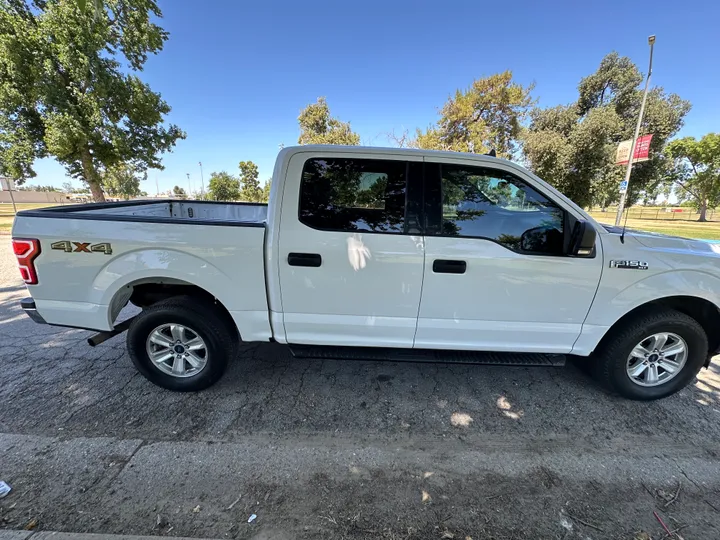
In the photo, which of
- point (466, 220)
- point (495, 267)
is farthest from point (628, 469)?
point (466, 220)

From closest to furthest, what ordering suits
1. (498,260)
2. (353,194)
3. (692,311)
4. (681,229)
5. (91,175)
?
(498,260), (353,194), (692,311), (91,175), (681,229)

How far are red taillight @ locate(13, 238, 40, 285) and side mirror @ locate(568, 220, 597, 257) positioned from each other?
415 centimetres

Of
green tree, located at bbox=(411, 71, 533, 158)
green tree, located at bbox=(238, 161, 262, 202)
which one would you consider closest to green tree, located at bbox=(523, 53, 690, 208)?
green tree, located at bbox=(411, 71, 533, 158)

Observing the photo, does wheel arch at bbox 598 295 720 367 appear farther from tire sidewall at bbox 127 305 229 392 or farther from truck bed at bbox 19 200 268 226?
truck bed at bbox 19 200 268 226

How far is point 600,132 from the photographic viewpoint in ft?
56.1

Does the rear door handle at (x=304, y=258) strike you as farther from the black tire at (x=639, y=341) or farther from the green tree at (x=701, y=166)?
the green tree at (x=701, y=166)

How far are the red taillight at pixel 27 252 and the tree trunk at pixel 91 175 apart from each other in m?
14.0

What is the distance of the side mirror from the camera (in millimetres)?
2306

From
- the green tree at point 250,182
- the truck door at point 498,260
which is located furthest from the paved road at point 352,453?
the green tree at point 250,182

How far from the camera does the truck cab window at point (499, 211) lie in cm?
252

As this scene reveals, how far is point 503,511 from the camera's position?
6.07 ft

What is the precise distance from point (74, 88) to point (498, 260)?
16396mm

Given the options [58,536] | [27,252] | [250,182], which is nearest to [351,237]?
[58,536]

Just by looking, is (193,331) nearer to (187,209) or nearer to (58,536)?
(58,536)
